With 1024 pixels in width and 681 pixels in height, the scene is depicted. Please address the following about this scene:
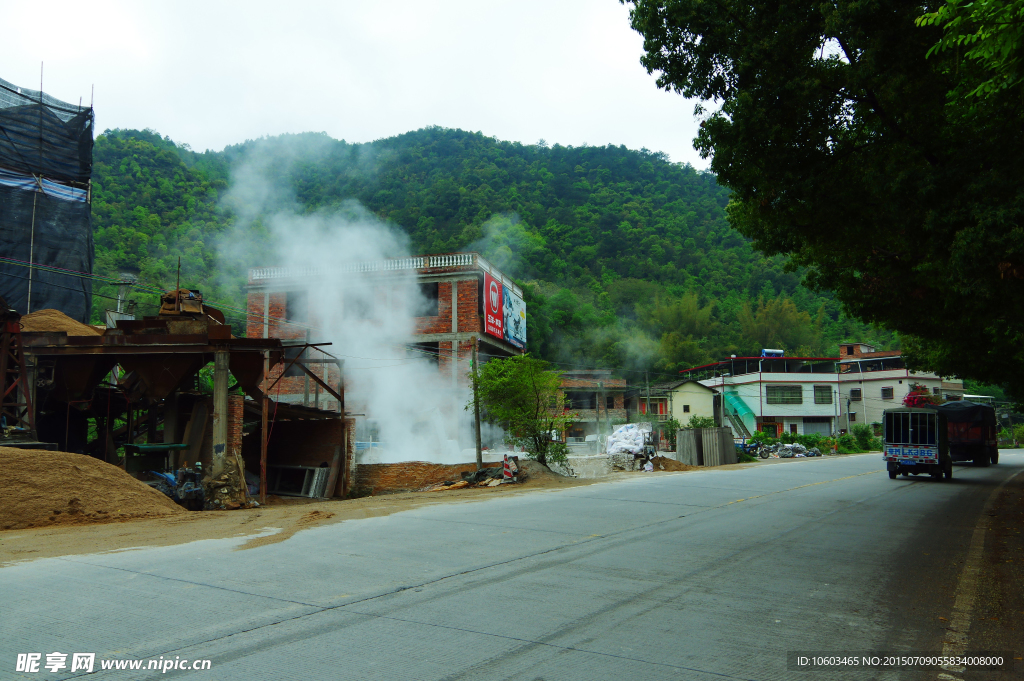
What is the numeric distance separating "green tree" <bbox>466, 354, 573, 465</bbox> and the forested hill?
23.0 m

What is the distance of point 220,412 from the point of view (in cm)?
1497

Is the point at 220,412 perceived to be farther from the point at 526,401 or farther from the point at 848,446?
the point at 848,446

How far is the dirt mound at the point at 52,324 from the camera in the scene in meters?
18.5

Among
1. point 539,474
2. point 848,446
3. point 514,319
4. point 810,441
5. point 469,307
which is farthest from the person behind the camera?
point 848,446

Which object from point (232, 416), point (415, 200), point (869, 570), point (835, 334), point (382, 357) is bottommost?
point (869, 570)

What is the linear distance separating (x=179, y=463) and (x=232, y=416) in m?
2.80

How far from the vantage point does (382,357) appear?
113ft

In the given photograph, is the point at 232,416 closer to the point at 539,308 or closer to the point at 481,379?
the point at 481,379

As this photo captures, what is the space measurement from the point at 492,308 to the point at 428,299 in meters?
3.55

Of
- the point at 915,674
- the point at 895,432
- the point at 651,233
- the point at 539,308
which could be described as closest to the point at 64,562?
the point at 915,674

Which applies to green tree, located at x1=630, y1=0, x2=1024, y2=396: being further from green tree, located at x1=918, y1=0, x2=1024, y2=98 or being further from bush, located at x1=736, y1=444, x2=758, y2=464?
bush, located at x1=736, y1=444, x2=758, y2=464

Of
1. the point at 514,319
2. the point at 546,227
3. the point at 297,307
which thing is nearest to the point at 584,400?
the point at 514,319

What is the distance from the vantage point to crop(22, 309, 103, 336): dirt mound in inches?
730

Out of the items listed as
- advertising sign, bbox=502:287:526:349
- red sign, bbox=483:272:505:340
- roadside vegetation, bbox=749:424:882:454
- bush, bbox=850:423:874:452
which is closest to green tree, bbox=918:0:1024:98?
red sign, bbox=483:272:505:340
